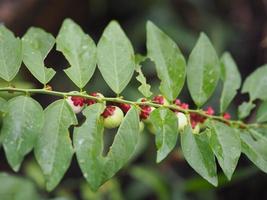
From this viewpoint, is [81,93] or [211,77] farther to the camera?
[211,77]

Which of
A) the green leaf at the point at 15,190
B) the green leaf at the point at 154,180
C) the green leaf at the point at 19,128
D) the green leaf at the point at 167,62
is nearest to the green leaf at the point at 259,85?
the green leaf at the point at 167,62

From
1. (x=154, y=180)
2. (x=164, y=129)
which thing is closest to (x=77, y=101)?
(x=164, y=129)

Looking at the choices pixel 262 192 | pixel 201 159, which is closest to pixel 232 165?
pixel 201 159

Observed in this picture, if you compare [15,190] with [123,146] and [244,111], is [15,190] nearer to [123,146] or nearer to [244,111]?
[123,146]

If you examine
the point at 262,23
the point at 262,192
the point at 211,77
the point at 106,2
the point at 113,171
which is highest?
the point at 211,77

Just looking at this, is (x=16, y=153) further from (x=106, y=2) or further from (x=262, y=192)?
(x=106, y=2)

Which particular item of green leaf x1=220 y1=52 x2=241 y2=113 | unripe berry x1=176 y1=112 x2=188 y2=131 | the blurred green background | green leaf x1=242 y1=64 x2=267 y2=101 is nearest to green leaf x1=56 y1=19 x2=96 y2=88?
unripe berry x1=176 y1=112 x2=188 y2=131

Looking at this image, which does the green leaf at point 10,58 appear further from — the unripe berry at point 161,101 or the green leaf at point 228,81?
the green leaf at point 228,81
